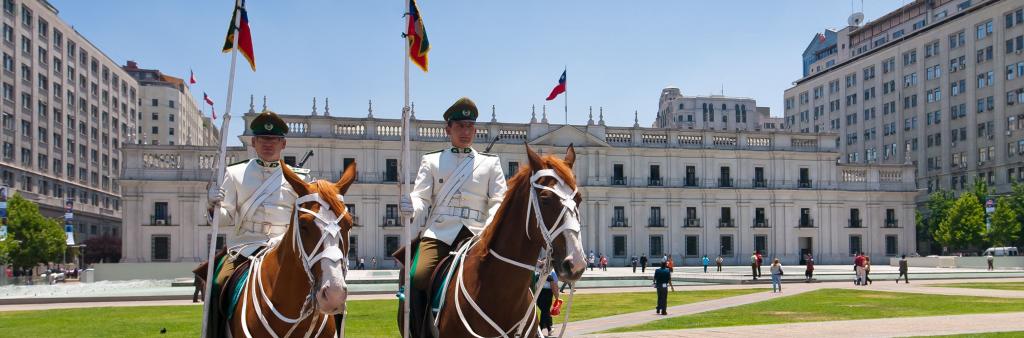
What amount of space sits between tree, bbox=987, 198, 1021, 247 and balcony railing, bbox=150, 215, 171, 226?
2306 inches

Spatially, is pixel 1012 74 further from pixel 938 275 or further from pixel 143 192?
pixel 143 192

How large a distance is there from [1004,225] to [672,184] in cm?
2454

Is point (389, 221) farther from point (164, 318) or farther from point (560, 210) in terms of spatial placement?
point (560, 210)

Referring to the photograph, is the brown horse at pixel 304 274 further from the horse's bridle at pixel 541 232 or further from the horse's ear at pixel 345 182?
the horse's bridle at pixel 541 232

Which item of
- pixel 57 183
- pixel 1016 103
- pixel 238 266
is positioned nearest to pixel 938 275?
pixel 1016 103

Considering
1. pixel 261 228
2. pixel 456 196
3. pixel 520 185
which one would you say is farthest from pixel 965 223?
pixel 520 185

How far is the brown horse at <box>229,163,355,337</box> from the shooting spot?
18.2 ft

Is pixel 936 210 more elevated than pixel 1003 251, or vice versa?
pixel 936 210

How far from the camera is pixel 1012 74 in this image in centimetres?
7756

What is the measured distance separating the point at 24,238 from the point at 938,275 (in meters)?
53.5

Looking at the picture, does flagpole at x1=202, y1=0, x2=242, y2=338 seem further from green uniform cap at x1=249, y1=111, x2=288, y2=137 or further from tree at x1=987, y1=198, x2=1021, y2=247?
tree at x1=987, y1=198, x2=1021, y2=247

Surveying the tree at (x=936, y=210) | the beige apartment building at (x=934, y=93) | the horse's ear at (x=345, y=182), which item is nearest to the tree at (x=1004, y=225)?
the tree at (x=936, y=210)

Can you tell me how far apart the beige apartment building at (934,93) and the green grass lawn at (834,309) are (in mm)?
56343

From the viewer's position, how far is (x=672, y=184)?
231 ft
